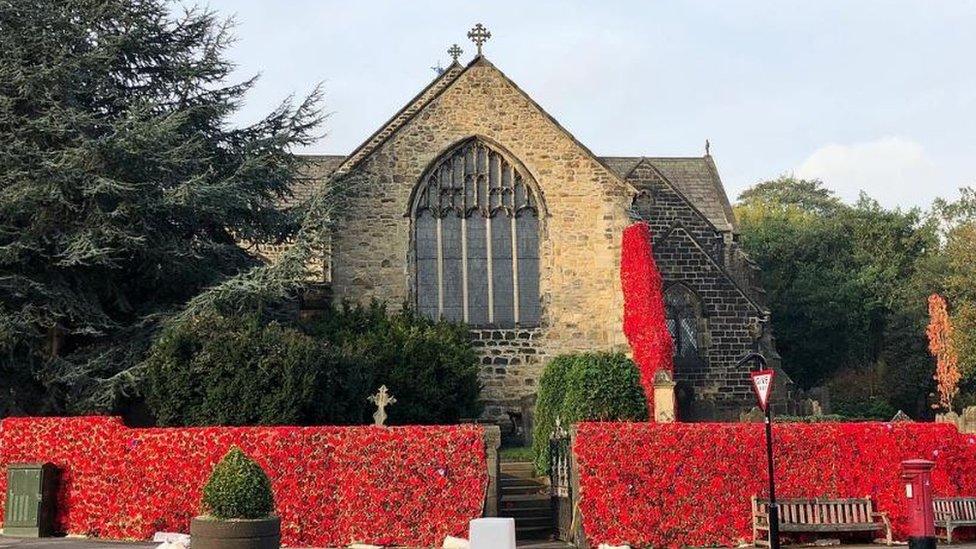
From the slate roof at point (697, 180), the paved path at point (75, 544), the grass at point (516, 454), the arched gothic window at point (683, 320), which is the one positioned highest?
the slate roof at point (697, 180)

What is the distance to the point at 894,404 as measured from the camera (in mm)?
45250

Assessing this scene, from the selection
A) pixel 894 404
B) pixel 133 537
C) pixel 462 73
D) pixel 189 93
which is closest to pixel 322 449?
pixel 133 537

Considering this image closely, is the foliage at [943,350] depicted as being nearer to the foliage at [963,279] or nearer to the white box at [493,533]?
the foliage at [963,279]

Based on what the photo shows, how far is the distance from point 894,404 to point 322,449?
35.1 metres

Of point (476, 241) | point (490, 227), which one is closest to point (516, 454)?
point (476, 241)

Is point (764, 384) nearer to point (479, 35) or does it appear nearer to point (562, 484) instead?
point (562, 484)

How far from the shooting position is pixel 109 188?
21562 millimetres

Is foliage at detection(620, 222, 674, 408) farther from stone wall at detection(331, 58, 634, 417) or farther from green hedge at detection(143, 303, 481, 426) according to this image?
green hedge at detection(143, 303, 481, 426)

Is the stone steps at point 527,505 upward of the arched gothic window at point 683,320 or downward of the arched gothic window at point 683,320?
downward

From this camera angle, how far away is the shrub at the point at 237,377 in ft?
62.4

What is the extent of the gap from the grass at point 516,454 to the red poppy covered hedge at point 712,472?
753 cm

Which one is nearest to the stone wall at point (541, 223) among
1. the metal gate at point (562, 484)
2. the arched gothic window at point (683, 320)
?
the arched gothic window at point (683, 320)

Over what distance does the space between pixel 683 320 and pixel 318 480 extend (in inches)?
747

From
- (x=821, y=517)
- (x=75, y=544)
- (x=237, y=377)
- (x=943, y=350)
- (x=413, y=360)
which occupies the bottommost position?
(x=75, y=544)
